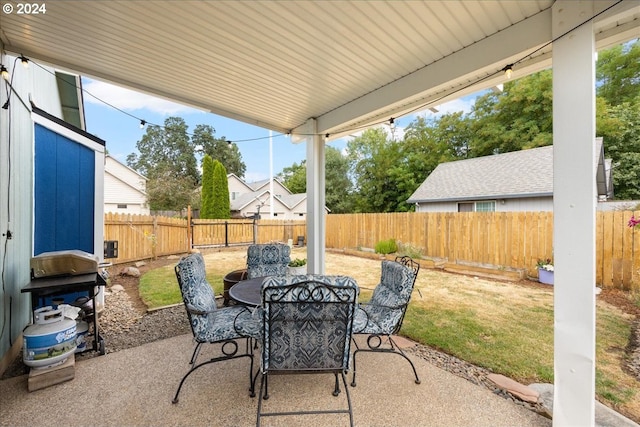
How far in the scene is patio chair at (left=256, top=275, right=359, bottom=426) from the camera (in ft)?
5.27

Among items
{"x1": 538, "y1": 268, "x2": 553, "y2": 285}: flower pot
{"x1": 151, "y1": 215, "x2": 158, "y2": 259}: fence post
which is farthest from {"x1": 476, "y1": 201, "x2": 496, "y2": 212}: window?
{"x1": 151, "y1": 215, "x2": 158, "y2": 259}: fence post

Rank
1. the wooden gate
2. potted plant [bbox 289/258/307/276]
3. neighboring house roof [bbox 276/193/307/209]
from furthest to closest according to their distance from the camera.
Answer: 1. neighboring house roof [bbox 276/193/307/209]
2. the wooden gate
3. potted plant [bbox 289/258/307/276]

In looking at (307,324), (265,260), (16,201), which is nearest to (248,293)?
(307,324)

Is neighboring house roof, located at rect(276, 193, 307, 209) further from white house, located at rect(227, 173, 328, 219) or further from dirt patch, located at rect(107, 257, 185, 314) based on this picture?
dirt patch, located at rect(107, 257, 185, 314)

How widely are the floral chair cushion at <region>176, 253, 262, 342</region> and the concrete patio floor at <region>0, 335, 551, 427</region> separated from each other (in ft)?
1.39

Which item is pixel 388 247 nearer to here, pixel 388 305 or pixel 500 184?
pixel 500 184

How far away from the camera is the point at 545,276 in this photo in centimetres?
536

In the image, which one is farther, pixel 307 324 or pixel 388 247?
pixel 388 247

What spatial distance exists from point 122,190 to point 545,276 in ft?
64.7

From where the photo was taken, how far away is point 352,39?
7.31ft

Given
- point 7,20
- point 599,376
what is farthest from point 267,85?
point 599,376

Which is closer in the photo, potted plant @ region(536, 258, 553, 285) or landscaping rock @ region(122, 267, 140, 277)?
potted plant @ region(536, 258, 553, 285)

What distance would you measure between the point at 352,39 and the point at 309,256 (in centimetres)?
292

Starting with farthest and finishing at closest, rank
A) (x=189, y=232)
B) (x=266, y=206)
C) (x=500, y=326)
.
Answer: (x=266, y=206) → (x=189, y=232) → (x=500, y=326)
